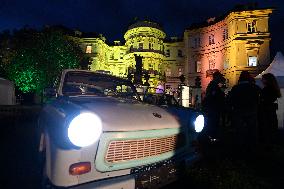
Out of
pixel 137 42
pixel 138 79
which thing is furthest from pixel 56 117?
pixel 137 42

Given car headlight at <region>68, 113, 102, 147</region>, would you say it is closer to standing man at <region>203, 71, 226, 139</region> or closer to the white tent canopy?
standing man at <region>203, 71, 226, 139</region>

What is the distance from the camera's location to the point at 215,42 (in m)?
48.5

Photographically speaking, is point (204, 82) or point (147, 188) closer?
point (147, 188)

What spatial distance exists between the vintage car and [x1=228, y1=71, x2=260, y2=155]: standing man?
3164 millimetres

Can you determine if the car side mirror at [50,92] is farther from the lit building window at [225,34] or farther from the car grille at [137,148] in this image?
the lit building window at [225,34]

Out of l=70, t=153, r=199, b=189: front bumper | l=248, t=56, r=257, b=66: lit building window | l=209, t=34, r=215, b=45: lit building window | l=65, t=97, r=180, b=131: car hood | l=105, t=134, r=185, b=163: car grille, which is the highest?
l=209, t=34, r=215, b=45: lit building window

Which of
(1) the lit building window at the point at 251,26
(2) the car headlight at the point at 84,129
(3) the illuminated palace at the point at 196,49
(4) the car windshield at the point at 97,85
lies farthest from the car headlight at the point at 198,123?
(1) the lit building window at the point at 251,26

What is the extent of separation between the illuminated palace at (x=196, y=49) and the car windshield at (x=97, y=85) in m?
27.3

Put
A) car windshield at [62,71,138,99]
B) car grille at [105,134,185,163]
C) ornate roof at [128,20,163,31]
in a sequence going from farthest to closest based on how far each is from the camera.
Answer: ornate roof at [128,20,163,31]
car windshield at [62,71,138,99]
car grille at [105,134,185,163]

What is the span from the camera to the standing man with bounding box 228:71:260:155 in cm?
617

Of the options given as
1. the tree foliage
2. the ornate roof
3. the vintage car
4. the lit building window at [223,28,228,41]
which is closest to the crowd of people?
the vintage car

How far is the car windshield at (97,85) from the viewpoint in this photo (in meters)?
4.46

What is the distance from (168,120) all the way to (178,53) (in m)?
61.1

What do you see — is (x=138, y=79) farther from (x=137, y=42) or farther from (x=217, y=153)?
(x=137, y=42)
